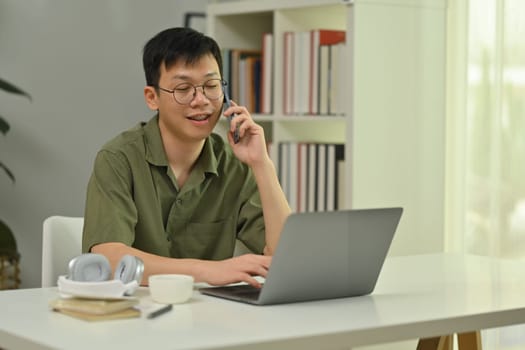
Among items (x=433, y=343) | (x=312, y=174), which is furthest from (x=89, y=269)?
(x=312, y=174)

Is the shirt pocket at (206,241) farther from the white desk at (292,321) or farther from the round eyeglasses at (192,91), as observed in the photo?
the white desk at (292,321)

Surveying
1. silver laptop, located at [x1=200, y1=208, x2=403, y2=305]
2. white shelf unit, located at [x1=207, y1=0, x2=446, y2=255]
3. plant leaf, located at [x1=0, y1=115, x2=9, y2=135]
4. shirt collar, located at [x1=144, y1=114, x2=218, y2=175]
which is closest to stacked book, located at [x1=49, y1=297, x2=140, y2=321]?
silver laptop, located at [x1=200, y1=208, x2=403, y2=305]

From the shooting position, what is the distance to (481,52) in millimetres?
2938

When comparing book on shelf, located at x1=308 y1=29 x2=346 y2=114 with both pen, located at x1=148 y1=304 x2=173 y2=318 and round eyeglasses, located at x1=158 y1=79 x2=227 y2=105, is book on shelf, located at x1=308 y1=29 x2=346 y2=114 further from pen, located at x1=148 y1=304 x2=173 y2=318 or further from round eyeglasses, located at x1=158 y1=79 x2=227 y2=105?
pen, located at x1=148 y1=304 x2=173 y2=318

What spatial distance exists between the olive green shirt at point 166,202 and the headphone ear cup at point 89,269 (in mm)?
334

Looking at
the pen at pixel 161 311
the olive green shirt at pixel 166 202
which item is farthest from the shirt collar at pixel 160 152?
the pen at pixel 161 311

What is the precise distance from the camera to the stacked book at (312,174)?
11.3 feet

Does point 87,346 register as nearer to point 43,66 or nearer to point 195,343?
point 195,343

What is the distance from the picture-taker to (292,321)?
5.00 feet

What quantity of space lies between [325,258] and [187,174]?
630 mm

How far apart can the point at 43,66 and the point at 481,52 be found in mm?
Result: 1664

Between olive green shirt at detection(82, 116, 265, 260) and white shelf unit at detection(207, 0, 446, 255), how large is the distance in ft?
3.04

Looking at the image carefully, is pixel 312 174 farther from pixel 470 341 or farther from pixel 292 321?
pixel 292 321

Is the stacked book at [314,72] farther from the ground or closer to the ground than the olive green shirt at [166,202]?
farther from the ground
